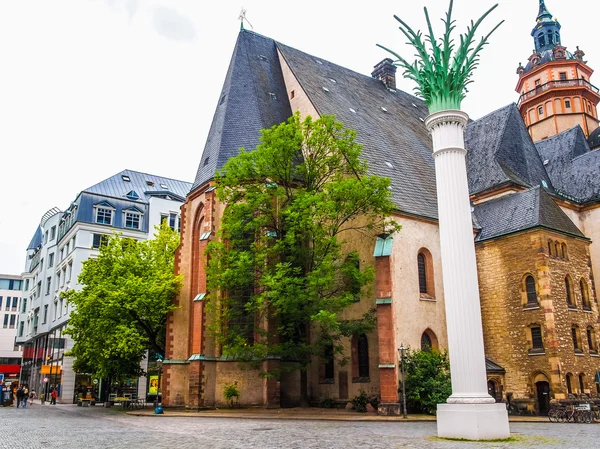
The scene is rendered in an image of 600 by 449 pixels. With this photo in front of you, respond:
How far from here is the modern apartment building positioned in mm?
84000

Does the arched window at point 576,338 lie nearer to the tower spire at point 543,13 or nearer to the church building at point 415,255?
the church building at point 415,255

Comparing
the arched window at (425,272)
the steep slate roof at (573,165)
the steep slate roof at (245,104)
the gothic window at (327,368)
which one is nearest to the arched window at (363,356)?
the gothic window at (327,368)

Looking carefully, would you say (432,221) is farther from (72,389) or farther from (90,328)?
(72,389)

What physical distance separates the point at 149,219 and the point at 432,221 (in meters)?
31.0

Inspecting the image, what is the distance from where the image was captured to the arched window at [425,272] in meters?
27.4

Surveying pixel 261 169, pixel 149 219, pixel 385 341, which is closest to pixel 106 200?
pixel 149 219

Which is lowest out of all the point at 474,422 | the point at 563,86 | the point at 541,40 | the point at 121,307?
the point at 474,422

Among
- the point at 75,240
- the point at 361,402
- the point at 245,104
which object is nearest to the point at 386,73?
the point at 245,104

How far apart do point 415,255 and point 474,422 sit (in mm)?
12914

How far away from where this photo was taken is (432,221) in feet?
93.6

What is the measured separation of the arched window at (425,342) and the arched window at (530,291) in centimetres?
519

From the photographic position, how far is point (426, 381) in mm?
23578

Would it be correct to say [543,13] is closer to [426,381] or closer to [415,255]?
[415,255]

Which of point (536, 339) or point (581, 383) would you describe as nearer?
point (581, 383)
